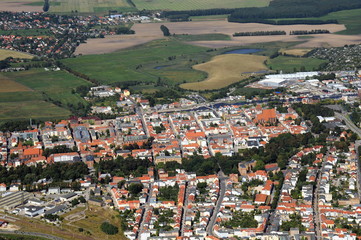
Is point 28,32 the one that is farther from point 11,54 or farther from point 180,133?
point 180,133

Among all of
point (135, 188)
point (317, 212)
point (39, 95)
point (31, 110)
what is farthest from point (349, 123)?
point (39, 95)

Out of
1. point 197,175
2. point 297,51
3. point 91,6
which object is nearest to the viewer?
point 197,175

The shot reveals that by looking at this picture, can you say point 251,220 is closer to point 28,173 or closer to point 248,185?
point 248,185

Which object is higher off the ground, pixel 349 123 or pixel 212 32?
pixel 212 32

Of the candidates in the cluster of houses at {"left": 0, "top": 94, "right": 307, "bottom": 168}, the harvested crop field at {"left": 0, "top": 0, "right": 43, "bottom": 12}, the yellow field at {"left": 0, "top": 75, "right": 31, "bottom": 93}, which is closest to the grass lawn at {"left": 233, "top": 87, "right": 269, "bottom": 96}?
A: the cluster of houses at {"left": 0, "top": 94, "right": 307, "bottom": 168}

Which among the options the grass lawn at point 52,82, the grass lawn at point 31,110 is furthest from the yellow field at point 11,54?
the grass lawn at point 31,110

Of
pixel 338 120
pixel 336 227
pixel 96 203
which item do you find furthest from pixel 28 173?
pixel 338 120

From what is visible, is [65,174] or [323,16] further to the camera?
[323,16]

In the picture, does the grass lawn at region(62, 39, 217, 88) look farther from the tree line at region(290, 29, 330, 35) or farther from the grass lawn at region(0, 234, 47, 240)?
the grass lawn at region(0, 234, 47, 240)
